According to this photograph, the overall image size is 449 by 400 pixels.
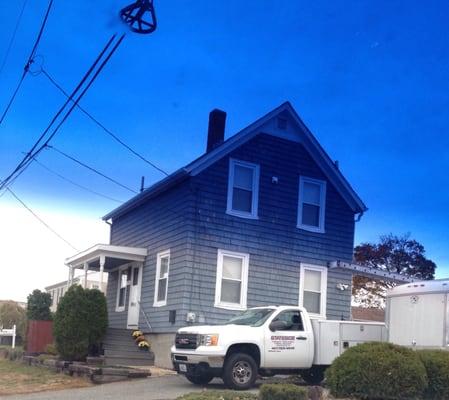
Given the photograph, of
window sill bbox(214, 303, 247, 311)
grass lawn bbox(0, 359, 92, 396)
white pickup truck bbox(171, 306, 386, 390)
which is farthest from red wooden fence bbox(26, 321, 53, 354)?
white pickup truck bbox(171, 306, 386, 390)

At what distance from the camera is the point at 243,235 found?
68.0 ft

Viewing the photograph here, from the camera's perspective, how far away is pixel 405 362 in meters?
12.0

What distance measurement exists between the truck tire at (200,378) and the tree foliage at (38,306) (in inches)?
362

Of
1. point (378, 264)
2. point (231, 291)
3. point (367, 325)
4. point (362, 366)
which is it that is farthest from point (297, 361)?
point (378, 264)

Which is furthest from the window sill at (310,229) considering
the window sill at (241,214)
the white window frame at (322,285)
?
the window sill at (241,214)

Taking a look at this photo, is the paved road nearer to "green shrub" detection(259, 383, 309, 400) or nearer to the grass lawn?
the grass lawn

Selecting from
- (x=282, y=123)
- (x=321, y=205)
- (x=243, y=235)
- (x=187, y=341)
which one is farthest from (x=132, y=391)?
(x=282, y=123)

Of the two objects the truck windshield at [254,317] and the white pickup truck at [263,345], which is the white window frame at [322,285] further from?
the truck windshield at [254,317]

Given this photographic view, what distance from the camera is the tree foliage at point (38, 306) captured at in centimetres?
2305

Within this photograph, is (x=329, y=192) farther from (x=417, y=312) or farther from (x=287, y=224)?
(x=417, y=312)

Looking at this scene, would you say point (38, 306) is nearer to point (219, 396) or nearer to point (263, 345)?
point (263, 345)

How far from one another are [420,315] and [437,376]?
2.50 meters

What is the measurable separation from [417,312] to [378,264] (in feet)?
95.0

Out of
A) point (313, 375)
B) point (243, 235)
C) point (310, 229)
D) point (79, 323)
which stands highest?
point (310, 229)
